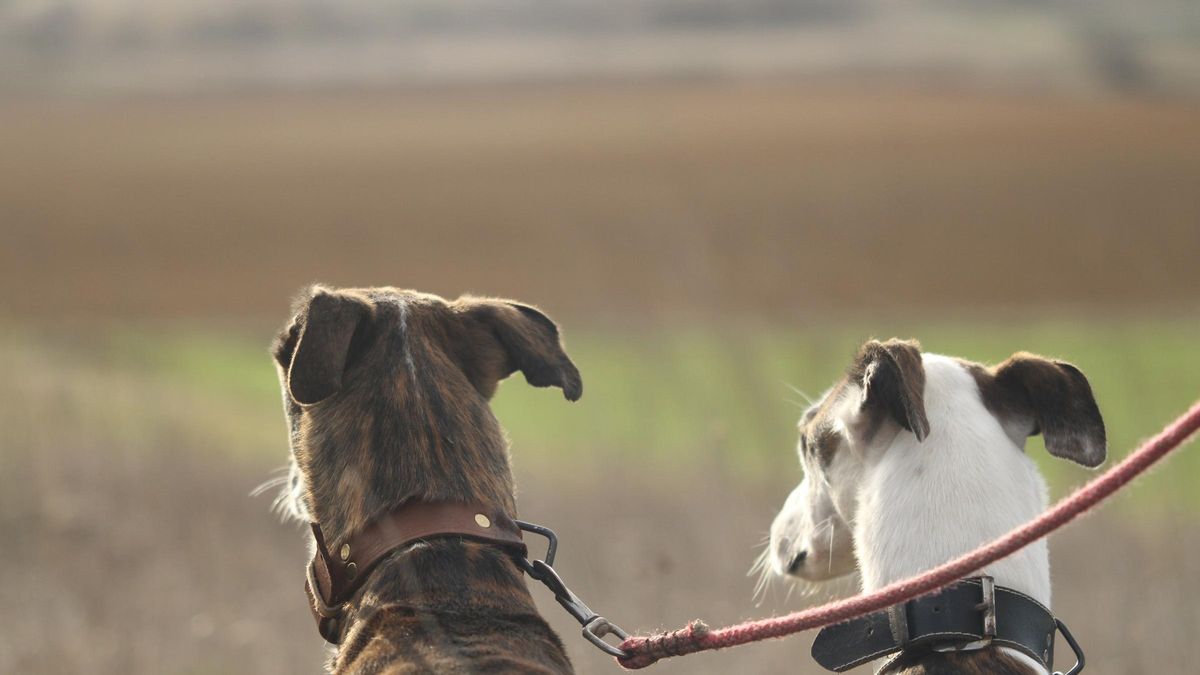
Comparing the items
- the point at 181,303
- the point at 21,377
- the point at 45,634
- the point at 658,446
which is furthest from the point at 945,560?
the point at 181,303

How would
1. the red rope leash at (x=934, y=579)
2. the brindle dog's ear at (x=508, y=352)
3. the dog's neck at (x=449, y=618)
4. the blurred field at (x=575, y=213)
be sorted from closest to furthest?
the red rope leash at (x=934, y=579) → the dog's neck at (x=449, y=618) → the brindle dog's ear at (x=508, y=352) → the blurred field at (x=575, y=213)

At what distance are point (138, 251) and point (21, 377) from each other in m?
19.3

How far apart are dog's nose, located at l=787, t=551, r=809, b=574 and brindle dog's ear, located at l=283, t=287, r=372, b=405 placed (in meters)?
1.56

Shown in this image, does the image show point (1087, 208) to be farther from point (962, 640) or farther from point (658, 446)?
point (962, 640)

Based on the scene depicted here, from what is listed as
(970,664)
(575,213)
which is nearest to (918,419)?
(970,664)

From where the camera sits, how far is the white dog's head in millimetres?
3875

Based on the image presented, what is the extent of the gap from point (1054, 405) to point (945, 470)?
398 mm

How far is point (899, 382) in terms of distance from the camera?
3.80 meters

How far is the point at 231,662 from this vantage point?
7723 mm

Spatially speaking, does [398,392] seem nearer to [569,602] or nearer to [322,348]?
[322,348]

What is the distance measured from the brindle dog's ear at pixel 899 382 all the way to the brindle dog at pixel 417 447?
0.84 meters

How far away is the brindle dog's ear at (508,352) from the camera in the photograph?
4.11 metres

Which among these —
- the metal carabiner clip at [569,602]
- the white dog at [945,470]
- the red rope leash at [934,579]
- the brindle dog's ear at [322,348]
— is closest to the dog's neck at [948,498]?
the white dog at [945,470]

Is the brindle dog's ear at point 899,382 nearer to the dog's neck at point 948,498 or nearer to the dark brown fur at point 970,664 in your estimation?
the dog's neck at point 948,498
